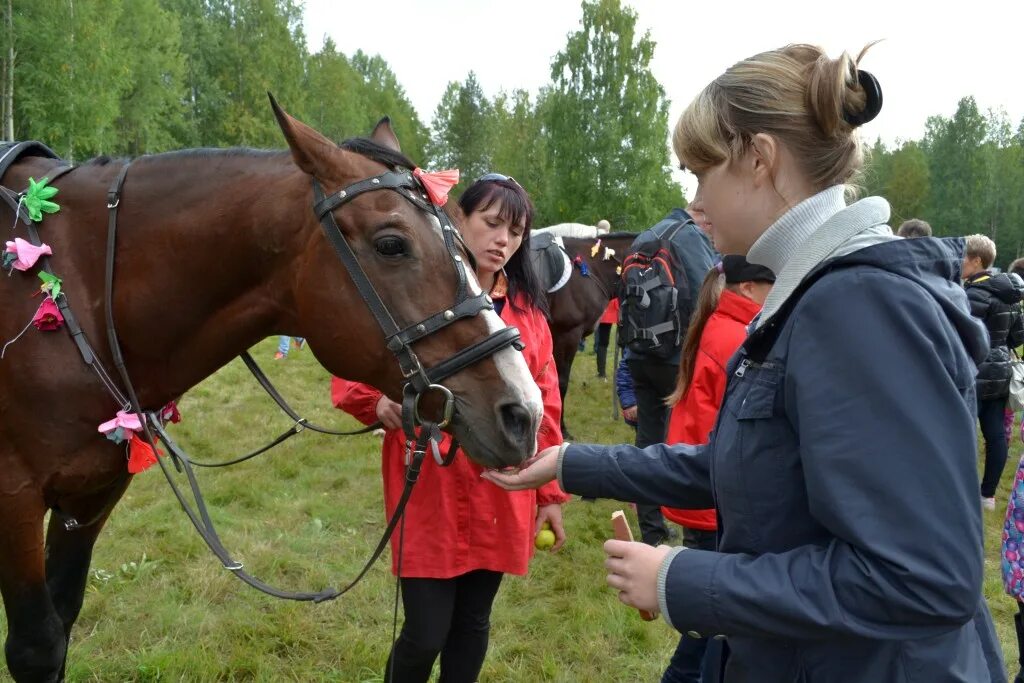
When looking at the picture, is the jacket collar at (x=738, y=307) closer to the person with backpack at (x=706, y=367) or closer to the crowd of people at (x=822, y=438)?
the person with backpack at (x=706, y=367)

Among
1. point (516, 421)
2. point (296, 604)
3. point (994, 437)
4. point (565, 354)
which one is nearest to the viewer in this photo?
point (516, 421)

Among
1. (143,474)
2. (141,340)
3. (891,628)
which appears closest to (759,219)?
(891,628)

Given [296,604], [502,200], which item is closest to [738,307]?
[502,200]

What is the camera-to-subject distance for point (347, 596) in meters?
3.83

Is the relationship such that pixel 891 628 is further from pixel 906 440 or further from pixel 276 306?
pixel 276 306

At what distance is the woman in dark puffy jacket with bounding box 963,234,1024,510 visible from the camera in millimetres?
5453

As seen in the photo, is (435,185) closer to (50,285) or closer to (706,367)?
(50,285)

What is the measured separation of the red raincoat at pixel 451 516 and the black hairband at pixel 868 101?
4.80 feet

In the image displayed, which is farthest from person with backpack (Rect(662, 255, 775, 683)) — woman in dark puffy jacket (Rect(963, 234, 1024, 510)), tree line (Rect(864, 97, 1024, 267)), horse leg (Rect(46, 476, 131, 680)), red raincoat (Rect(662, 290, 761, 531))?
tree line (Rect(864, 97, 1024, 267))

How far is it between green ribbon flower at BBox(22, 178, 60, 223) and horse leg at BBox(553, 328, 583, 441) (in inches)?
204

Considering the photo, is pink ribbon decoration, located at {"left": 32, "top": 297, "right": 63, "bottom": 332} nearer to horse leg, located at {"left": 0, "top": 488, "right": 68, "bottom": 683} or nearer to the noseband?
horse leg, located at {"left": 0, "top": 488, "right": 68, "bottom": 683}

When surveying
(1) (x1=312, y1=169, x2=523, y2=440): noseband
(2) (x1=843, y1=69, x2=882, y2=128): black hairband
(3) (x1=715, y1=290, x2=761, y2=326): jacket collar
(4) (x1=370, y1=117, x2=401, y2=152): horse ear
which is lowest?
(3) (x1=715, y1=290, x2=761, y2=326): jacket collar

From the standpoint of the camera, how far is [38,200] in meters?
2.15

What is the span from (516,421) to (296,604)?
2521mm
